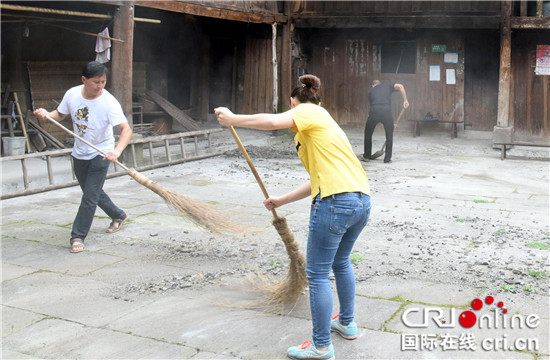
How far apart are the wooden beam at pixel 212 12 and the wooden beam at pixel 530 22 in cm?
543

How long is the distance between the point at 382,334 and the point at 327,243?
88 centimetres

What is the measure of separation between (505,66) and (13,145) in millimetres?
9995

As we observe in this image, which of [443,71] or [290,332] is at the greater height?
[443,71]

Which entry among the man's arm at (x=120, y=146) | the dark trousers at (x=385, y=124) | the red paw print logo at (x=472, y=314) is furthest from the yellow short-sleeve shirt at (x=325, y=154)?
the dark trousers at (x=385, y=124)

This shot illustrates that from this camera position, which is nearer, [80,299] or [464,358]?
[464,358]

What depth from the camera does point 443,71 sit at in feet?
51.2

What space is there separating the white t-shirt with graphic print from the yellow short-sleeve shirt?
296cm

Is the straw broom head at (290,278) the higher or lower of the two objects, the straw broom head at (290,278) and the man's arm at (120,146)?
the lower

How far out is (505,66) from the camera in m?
13.6

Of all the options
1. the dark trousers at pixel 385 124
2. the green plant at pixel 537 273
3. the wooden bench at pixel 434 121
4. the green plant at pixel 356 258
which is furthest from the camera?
the wooden bench at pixel 434 121

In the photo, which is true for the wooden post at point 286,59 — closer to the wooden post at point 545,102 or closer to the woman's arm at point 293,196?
the wooden post at point 545,102

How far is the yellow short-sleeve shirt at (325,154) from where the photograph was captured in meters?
3.82

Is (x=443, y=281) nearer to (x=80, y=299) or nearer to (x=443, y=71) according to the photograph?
(x=80, y=299)

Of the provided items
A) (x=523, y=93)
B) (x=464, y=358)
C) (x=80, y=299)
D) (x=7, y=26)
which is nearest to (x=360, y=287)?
(x=464, y=358)
